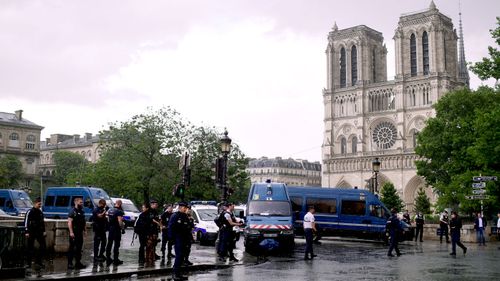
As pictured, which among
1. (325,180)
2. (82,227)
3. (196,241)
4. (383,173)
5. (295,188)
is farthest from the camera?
(325,180)

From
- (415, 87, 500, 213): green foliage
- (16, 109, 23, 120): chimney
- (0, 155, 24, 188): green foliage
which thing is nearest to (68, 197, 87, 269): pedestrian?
(415, 87, 500, 213): green foliage

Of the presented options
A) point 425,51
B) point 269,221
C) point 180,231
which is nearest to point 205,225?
point 269,221

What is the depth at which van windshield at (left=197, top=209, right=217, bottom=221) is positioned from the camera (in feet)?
82.8

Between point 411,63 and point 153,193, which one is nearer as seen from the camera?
point 153,193

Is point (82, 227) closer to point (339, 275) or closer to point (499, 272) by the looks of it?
point (339, 275)

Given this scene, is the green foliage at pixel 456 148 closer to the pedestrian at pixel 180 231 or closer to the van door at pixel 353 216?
the van door at pixel 353 216

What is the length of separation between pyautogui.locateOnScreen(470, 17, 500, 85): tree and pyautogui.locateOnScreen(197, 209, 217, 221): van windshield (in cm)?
1458

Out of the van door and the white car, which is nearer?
the van door

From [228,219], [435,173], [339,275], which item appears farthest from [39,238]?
[435,173]

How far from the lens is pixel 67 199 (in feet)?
106

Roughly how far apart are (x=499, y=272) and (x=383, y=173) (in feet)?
247

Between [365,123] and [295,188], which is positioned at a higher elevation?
[365,123]

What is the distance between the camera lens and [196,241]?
26359mm

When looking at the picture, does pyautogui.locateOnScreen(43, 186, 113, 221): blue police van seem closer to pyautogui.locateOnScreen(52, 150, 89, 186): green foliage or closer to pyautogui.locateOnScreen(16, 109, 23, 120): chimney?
pyautogui.locateOnScreen(16, 109, 23, 120): chimney
